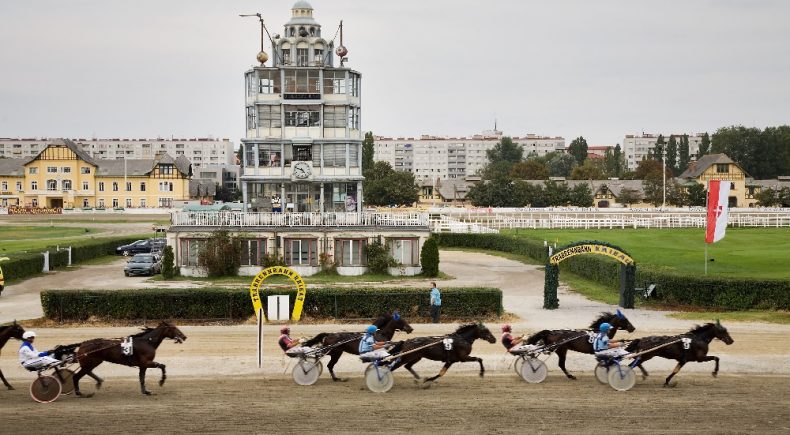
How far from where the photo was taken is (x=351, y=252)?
46.9 m

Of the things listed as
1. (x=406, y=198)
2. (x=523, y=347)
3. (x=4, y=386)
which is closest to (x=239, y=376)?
(x=4, y=386)

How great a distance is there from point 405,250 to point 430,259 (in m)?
1.73

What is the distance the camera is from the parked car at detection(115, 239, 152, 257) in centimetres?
5907

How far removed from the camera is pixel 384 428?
17.9 meters

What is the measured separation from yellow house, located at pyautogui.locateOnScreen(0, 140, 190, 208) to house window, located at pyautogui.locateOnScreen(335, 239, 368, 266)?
257 feet

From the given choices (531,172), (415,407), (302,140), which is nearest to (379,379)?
(415,407)

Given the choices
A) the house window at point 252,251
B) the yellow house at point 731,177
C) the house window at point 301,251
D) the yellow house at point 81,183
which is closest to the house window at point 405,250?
the house window at point 301,251

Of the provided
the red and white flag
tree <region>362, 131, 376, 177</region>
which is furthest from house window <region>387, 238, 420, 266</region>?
tree <region>362, 131, 376, 177</region>

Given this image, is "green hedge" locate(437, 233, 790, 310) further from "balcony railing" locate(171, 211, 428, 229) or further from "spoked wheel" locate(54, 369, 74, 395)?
"spoked wheel" locate(54, 369, 74, 395)

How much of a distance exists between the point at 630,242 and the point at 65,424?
162ft

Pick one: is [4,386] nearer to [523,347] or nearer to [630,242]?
[523,347]

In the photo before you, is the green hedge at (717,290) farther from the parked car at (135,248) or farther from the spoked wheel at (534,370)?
the parked car at (135,248)

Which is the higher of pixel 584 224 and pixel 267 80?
pixel 267 80

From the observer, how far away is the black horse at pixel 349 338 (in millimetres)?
21047
